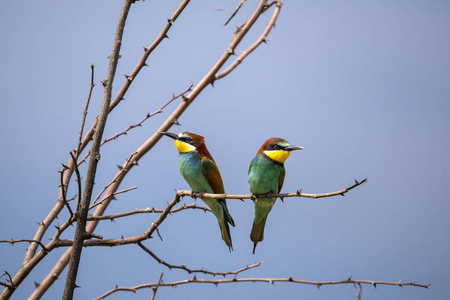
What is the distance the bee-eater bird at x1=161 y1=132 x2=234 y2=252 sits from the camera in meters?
3.02

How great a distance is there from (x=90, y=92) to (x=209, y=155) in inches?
56.0

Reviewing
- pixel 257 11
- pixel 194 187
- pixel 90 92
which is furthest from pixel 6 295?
pixel 194 187

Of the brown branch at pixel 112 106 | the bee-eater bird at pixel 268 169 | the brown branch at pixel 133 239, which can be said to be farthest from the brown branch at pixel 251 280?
the bee-eater bird at pixel 268 169

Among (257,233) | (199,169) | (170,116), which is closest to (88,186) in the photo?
(170,116)

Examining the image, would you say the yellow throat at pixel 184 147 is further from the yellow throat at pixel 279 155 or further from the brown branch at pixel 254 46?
the brown branch at pixel 254 46

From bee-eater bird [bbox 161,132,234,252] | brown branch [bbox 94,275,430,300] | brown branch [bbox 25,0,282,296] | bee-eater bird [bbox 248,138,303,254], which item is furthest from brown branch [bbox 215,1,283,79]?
bee-eater bird [bbox 161,132,234,252]

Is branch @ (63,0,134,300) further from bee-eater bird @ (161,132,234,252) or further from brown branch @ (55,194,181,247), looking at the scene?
bee-eater bird @ (161,132,234,252)

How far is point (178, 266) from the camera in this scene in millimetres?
2000

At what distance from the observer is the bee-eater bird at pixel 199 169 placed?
9.92ft

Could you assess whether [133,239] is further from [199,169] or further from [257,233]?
[257,233]

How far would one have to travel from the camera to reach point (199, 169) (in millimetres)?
3059

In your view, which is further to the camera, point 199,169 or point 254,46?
point 199,169

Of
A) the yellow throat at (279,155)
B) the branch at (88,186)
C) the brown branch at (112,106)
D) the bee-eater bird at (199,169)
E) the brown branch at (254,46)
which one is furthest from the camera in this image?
the bee-eater bird at (199,169)

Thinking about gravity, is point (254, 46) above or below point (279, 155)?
below
